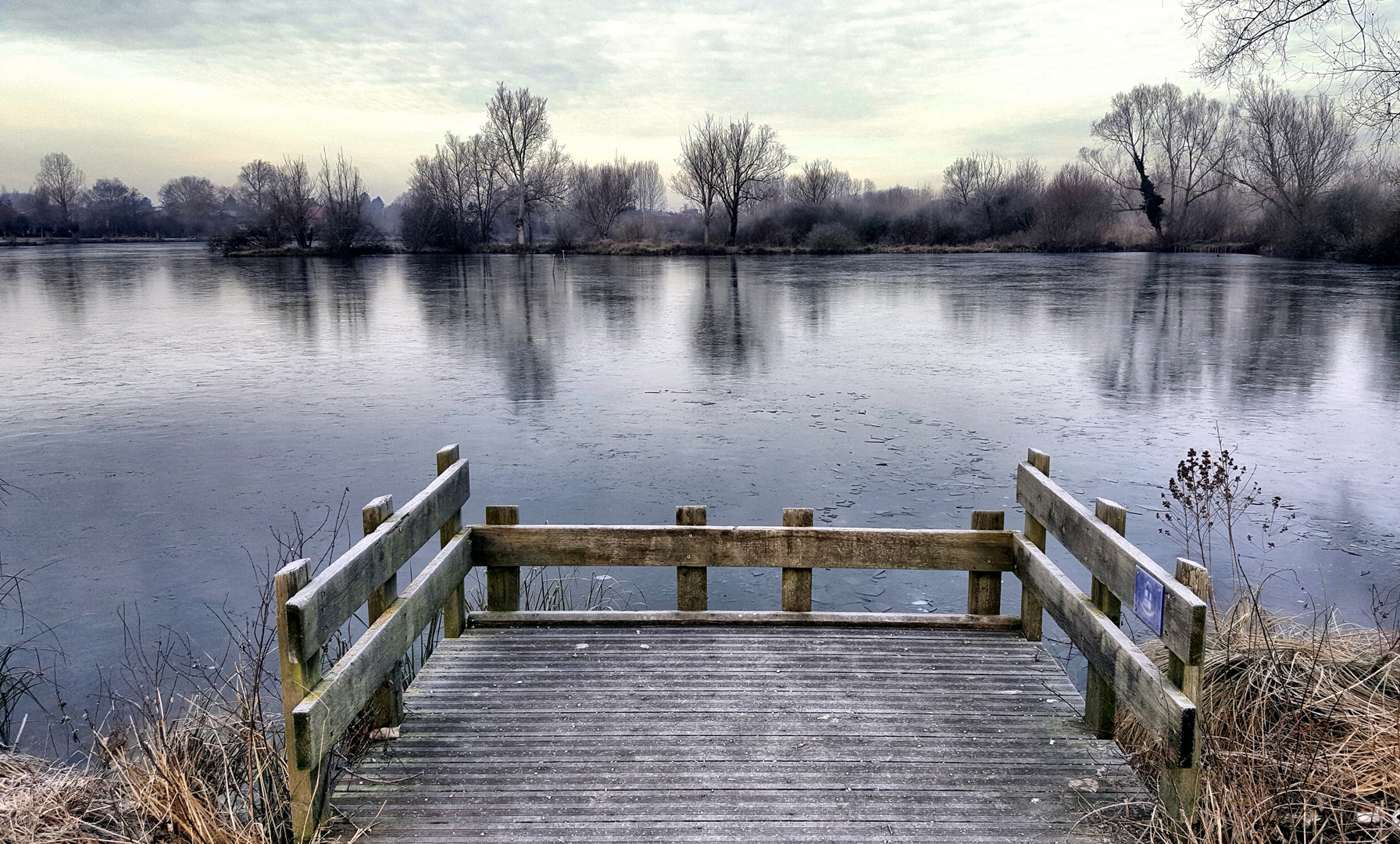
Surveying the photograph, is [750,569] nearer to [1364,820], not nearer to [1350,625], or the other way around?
[1350,625]

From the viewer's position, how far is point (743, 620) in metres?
4.91

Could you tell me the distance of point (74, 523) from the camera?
321 inches

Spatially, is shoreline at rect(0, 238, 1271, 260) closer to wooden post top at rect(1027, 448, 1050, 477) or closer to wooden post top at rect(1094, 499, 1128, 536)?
wooden post top at rect(1027, 448, 1050, 477)

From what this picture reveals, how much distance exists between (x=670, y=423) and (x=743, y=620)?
23.4 ft

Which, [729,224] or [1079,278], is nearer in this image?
[1079,278]

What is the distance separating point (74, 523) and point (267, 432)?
342 cm

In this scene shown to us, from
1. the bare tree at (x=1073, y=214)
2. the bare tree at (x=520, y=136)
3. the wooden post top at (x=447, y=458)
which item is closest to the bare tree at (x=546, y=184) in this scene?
the bare tree at (x=520, y=136)

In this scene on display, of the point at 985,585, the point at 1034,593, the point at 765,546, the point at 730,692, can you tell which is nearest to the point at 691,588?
the point at 765,546

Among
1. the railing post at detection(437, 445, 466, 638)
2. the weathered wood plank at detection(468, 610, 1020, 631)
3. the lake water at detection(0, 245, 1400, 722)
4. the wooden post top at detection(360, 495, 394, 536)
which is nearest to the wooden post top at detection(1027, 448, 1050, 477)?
the weathered wood plank at detection(468, 610, 1020, 631)

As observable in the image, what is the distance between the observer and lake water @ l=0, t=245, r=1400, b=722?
7.41 m

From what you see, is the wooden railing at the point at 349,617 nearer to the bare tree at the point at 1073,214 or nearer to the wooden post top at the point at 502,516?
the wooden post top at the point at 502,516

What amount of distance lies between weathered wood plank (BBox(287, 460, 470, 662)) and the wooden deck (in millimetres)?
620

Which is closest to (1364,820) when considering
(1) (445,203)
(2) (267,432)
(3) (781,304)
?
(2) (267,432)

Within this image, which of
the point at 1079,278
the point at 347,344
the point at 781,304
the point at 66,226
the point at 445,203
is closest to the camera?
the point at 347,344
